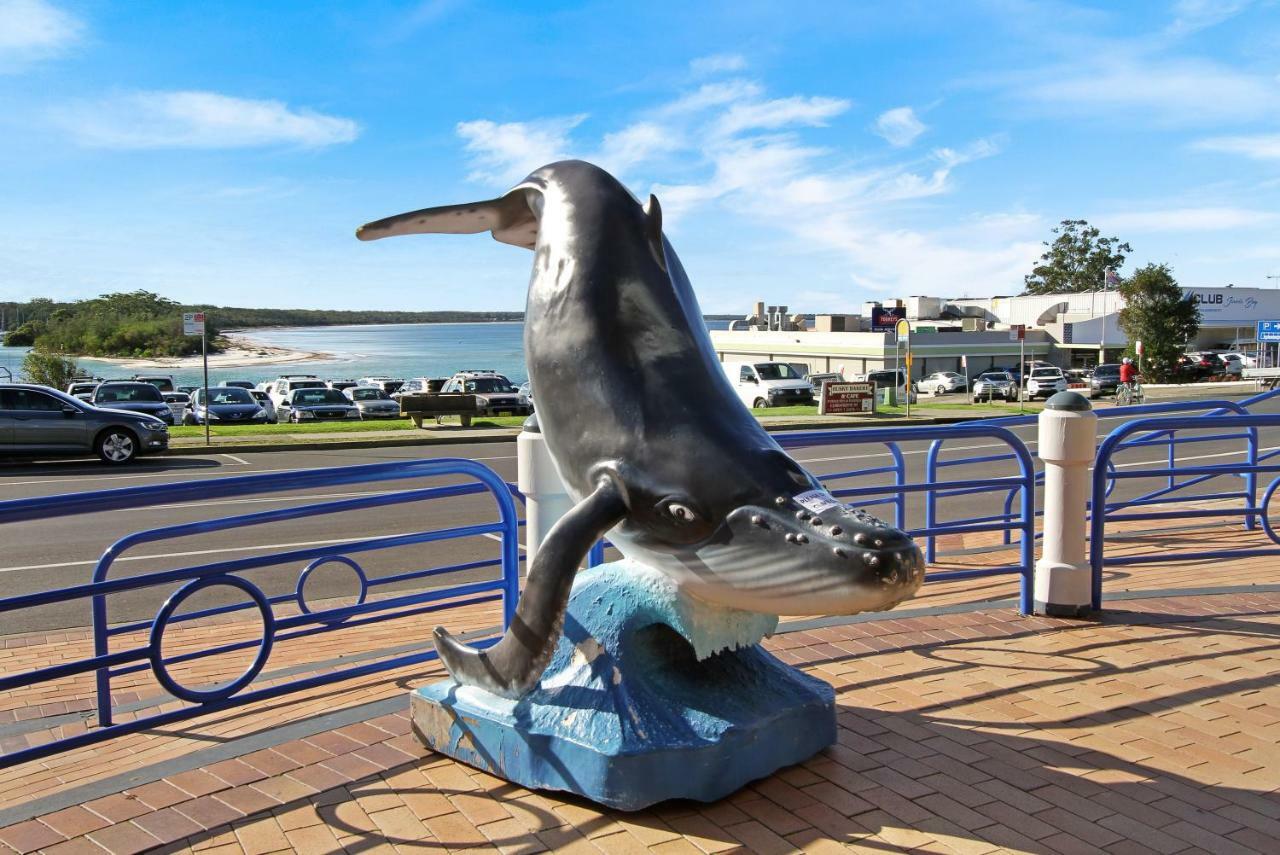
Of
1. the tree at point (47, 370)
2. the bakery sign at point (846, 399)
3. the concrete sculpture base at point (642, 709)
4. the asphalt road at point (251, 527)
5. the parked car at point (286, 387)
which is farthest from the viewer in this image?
the tree at point (47, 370)

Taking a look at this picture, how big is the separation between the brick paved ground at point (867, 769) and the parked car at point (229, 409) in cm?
2401

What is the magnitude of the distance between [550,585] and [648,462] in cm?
56

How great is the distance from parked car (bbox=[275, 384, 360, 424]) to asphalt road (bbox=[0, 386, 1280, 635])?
10.5 meters

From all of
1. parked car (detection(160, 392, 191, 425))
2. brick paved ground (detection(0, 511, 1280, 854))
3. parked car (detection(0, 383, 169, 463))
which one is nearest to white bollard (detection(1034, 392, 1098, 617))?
brick paved ground (detection(0, 511, 1280, 854))

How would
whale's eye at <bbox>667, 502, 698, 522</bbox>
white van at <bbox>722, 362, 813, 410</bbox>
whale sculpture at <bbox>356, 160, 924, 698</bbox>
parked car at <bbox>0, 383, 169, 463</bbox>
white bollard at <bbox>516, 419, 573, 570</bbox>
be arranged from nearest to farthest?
whale sculpture at <bbox>356, 160, 924, 698</bbox> < whale's eye at <bbox>667, 502, 698, 522</bbox> < white bollard at <bbox>516, 419, 573, 570</bbox> < parked car at <bbox>0, 383, 169, 463</bbox> < white van at <bbox>722, 362, 813, 410</bbox>

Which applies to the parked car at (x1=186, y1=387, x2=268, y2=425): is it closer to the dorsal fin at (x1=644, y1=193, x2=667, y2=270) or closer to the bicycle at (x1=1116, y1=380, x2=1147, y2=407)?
the dorsal fin at (x1=644, y1=193, x2=667, y2=270)

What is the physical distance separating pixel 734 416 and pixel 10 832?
3.02 m

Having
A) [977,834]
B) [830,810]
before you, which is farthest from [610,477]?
[977,834]

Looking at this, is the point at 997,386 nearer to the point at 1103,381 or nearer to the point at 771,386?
the point at 1103,381

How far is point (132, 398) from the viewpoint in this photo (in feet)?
85.1

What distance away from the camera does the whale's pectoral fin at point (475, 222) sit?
4469mm

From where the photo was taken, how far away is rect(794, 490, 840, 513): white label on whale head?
11.1ft

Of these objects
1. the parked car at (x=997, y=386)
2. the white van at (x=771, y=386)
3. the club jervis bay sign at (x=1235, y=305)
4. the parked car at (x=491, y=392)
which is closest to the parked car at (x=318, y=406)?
the parked car at (x=491, y=392)

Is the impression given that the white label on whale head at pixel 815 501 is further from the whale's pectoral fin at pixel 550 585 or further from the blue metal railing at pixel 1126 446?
the blue metal railing at pixel 1126 446
